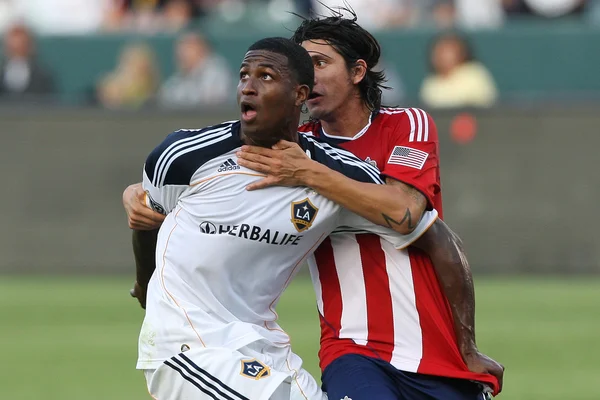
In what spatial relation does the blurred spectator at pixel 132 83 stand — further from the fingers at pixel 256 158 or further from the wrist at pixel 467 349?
the fingers at pixel 256 158

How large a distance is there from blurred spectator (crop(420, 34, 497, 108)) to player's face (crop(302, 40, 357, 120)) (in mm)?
9394

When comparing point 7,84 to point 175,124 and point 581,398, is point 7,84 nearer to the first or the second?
point 175,124

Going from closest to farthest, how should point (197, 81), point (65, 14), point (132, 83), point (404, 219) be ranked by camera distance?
point (404, 219) < point (197, 81) < point (132, 83) < point (65, 14)

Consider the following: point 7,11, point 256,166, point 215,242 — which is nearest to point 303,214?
point 256,166

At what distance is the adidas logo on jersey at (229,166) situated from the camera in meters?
4.91

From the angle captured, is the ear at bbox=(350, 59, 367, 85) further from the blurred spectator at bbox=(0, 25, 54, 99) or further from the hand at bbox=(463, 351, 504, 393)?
the blurred spectator at bbox=(0, 25, 54, 99)

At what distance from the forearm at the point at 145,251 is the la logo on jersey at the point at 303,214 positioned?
2.55 feet

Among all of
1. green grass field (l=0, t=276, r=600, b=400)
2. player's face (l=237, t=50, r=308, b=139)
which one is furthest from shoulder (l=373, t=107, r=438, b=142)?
green grass field (l=0, t=276, r=600, b=400)

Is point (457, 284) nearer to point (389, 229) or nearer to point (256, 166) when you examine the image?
point (389, 229)

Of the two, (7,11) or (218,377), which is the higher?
(218,377)

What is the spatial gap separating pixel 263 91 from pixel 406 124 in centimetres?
95

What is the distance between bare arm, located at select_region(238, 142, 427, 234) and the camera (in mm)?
4934

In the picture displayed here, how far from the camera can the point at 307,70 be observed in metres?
5.04

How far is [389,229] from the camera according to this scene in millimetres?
5270
